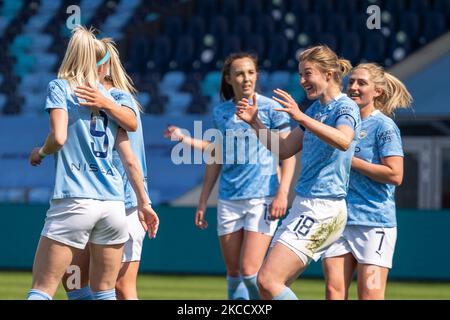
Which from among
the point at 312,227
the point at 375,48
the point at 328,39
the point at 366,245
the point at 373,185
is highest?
the point at 328,39

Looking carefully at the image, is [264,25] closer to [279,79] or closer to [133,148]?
[279,79]

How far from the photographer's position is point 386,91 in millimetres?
7500

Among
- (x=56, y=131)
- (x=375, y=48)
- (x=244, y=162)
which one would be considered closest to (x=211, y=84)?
(x=375, y=48)

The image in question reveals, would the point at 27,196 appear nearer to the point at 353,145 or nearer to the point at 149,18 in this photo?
the point at 149,18

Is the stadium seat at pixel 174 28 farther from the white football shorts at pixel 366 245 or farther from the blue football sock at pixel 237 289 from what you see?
the white football shorts at pixel 366 245

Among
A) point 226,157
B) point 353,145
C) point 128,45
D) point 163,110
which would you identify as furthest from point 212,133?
point 128,45

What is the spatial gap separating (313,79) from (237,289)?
2.46 meters

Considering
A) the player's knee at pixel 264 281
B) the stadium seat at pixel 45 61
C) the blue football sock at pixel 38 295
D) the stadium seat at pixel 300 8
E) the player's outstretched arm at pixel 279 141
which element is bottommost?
the blue football sock at pixel 38 295

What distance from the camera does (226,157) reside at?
8.77 meters

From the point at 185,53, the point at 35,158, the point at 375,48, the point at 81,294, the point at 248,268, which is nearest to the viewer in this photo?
the point at 35,158

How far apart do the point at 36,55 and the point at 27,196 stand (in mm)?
4856

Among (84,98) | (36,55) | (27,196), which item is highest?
(36,55)

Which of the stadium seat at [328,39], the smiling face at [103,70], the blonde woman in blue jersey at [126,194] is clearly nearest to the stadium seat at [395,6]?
the stadium seat at [328,39]

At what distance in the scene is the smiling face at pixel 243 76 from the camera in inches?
340
